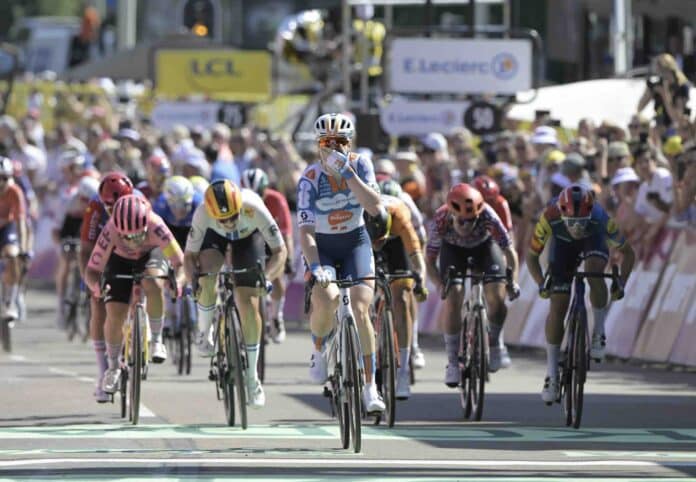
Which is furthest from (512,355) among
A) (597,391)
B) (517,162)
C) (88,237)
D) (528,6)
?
(528,6)

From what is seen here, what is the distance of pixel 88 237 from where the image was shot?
Answer: 17.3 m

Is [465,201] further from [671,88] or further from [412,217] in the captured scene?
[671,88]

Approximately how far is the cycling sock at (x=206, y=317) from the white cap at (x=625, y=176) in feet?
20.5

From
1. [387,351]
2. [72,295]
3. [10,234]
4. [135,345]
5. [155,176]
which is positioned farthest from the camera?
[72,295]

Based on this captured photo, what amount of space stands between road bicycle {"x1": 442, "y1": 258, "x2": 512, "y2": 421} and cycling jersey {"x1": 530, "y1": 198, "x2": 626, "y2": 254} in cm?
58

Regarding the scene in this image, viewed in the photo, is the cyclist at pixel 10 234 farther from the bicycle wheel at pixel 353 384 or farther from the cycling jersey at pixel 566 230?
the bicycle wheel at pixel 353 384

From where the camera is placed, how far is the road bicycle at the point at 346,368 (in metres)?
13.4

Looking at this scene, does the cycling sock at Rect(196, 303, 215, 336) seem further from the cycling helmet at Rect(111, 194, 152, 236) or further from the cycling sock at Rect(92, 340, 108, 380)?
the cycling sock at Rect(92, 340, 108, 380)

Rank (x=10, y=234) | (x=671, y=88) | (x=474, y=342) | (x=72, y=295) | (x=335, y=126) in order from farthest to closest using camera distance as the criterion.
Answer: (x=72, y=295) < (x=10, y=234) < (x=671, y=88) < (x=474, y=342) < (x=335, y=126)

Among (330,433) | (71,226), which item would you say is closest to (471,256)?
(330,433)

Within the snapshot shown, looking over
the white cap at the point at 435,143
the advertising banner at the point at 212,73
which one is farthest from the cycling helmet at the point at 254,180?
the advertising banner at the point at 212,73

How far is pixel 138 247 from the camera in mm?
16016

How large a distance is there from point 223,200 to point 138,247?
1.18 meters

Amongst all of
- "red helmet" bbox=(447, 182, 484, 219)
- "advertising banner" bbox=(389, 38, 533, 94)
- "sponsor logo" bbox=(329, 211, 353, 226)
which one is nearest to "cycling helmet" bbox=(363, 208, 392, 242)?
"red helmet" bbox=(447, 182, 484, 219)
